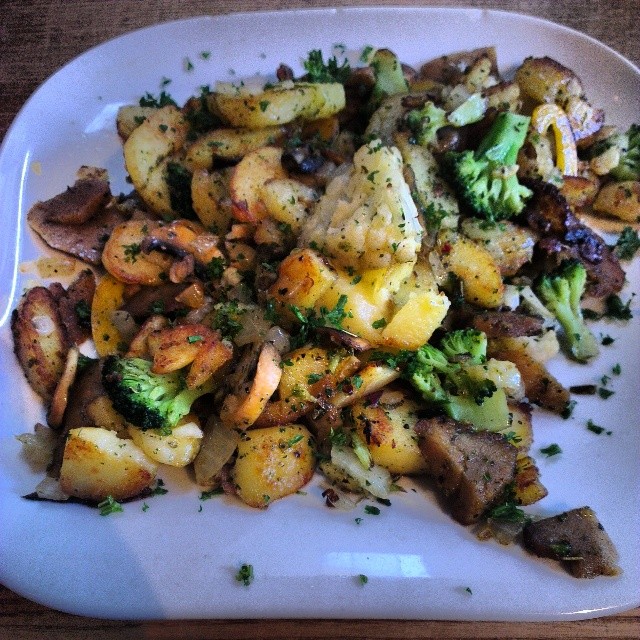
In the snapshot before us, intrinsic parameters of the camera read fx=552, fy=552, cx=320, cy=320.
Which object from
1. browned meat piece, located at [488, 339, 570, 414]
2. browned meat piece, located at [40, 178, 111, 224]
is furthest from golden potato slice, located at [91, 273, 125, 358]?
browned meat piece, located at [488, 339, 570, 414]

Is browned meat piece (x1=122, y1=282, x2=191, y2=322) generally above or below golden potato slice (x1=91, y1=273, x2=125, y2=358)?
above

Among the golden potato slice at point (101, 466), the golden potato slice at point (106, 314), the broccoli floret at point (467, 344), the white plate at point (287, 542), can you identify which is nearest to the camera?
the white plate at point (287, 542)

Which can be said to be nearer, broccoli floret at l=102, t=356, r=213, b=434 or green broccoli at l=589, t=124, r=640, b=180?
broccoli floret at l=102, t=356, r=213, b=434

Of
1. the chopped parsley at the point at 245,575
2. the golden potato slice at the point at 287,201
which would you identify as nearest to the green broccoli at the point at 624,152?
the golden potato slice at the point at 287,201

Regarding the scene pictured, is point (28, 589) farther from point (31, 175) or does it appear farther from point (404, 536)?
point (31, 175)

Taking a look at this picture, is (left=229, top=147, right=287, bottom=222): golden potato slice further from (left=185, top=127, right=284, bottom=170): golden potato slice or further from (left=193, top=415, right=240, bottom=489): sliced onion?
(left=193, top=415, right=240, bottom=489): sliced onion

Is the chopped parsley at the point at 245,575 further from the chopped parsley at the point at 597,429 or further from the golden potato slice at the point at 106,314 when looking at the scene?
the chopped parsley at the point at 597,429

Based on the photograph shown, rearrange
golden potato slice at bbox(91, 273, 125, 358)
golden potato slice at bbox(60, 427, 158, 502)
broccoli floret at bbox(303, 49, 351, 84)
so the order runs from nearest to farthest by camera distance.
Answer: golden potato slice at bbox(60, 427, 158, 502)
golden potato slice at bbox(91, 273, 125, 358)
broccoli floret at bbox(303, 49, 351, 84)
